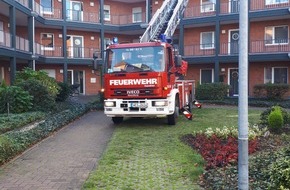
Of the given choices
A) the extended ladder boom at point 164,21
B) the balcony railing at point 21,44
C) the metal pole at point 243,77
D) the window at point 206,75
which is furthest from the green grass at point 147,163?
the window at point 206,75

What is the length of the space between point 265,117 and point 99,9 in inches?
1014

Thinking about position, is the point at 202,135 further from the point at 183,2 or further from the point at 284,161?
the point at 183,2

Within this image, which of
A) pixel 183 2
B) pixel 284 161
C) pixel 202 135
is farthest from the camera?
pixel 183 2

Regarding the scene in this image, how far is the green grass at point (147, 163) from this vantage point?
18.9 ft

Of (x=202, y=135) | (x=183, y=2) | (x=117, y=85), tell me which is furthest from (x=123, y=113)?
(x=183, y=2)

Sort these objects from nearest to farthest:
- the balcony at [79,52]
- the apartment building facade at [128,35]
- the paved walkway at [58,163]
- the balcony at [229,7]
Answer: the paved walkway at [58,163], the apartment building facade at [128,35], the balcony at [229,7], the balcony at [79,52]

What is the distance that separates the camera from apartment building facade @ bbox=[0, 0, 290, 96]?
25.0 m

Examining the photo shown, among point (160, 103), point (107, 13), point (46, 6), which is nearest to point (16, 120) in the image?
point (160, 103)

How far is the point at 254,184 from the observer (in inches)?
200

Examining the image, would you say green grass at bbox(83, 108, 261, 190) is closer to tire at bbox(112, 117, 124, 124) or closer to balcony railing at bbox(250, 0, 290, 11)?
tire at bbox(112, 117, 124, 124)

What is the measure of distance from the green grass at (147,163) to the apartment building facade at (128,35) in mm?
12191

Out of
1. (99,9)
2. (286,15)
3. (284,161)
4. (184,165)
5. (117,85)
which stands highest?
(99,9)

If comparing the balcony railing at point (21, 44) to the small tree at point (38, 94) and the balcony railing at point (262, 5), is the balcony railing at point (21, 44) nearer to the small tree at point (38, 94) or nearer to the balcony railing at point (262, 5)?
the small tree at point (38, 94)

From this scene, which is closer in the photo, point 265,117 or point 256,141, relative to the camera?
Answer: point 256,141
